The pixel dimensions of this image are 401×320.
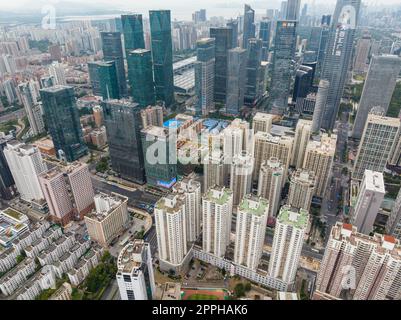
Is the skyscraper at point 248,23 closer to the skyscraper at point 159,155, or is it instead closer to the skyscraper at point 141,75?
the skyscraper at point 141,75

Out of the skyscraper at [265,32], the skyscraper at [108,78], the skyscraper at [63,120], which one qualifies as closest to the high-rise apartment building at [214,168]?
the skyscraper at [63,120]

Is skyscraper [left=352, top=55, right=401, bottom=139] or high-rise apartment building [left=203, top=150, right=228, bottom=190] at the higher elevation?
skyscraper [left=352, top=55, right=401, bottom=139]

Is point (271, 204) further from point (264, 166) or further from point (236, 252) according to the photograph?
point (236, 252)

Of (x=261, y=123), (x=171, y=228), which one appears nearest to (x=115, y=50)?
(x=261, y=123)

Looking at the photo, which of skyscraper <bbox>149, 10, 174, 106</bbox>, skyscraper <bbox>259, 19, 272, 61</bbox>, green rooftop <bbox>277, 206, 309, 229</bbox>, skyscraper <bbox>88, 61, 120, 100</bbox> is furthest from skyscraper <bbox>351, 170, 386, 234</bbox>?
skyscraper <bbox>259, 19, 272, 61</bbox>

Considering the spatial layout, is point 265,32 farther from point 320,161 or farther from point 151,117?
point 320,161

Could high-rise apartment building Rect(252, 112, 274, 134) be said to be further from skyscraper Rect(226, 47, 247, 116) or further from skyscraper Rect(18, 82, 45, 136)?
skyscraper Rect(18, 82, 45, 136)
